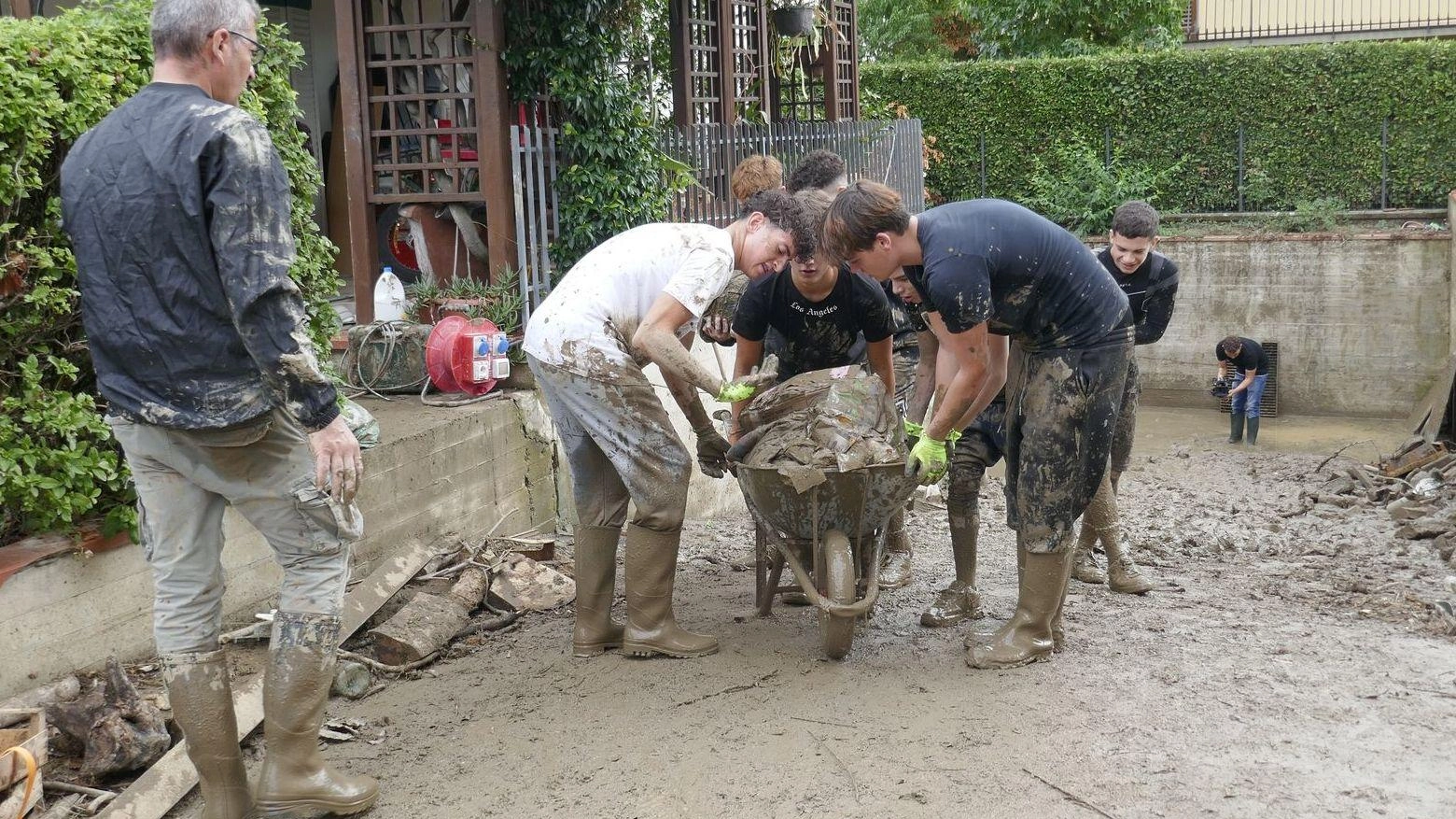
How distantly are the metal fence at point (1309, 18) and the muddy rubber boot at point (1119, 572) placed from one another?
1869cm

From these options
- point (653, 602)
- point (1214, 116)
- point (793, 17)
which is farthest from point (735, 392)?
point (1214, 116)

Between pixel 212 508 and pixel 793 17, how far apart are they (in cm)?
929

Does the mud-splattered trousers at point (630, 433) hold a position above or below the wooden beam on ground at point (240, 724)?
above

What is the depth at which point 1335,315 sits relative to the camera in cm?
1377

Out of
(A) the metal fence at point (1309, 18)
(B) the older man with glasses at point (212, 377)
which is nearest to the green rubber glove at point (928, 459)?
(B) the older man with glasses at point (212, 377)

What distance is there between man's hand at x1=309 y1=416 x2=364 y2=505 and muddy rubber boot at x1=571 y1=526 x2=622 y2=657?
165 centimetres

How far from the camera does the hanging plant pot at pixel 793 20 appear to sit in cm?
1149

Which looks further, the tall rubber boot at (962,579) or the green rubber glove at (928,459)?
the tall rubber boot at (962,579)

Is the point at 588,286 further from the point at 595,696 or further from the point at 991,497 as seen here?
the point at 991,497

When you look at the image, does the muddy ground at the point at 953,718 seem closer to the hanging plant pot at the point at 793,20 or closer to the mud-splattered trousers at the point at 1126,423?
the mud-splattered trousers at the point at 1126,423

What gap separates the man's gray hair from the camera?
304cm

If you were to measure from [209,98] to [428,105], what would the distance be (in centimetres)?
513

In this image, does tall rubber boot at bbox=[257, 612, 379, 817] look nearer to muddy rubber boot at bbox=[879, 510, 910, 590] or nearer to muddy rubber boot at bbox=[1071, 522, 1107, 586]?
muddy rubber boot at bbox=[879, 510, 910, 590]

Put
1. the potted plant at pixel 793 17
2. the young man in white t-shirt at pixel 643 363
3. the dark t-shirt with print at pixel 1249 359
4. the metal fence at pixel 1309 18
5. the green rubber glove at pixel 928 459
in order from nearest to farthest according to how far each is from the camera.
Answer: the young man in white t-shirt at pixel 643 363
the green rubber glove at pixel 928 459
the potted plant at pixel 793 17
the dark t-shirt with print at pixel 1249 359
the metal fence at pixel 1309 18
